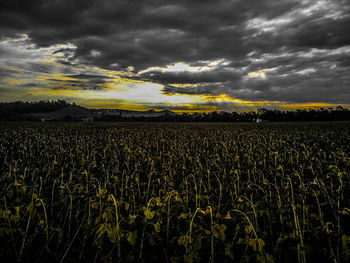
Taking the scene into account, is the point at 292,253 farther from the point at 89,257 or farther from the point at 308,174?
the point at 308,174

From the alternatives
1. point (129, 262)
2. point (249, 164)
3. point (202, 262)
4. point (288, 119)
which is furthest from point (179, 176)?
point (288, 119)

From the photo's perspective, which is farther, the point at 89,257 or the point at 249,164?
the point at 249,164

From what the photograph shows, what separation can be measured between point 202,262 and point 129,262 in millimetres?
1307

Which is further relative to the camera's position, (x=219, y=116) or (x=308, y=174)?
(x=219, y=116)

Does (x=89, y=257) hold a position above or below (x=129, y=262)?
below

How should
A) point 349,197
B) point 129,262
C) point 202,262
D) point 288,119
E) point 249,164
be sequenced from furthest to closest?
point 288,119 → point 249,164 → point 349,197 → point 202,262 → point 129,262

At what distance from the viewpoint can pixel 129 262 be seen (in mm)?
3312

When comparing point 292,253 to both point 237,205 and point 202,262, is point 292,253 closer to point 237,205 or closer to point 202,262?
point 237,205

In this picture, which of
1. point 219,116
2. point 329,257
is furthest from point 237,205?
point 219,116

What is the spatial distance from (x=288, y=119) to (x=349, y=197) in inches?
4351

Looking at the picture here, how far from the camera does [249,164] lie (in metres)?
9.96

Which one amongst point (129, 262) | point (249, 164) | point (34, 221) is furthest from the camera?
point (249, 164)

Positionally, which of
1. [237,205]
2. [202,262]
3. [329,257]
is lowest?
[202,262]

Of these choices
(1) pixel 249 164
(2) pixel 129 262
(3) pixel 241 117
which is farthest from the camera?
(3) pixel 241 117
